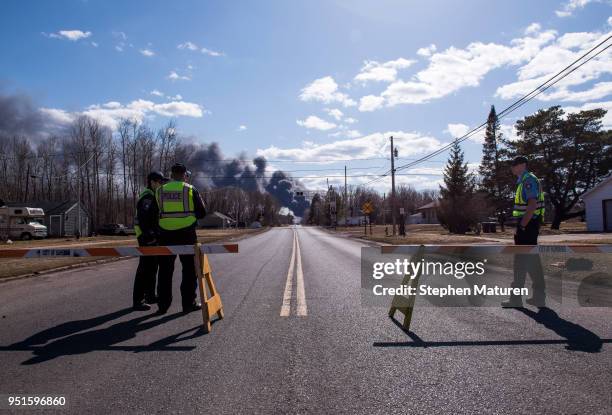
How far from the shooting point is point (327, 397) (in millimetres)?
3514

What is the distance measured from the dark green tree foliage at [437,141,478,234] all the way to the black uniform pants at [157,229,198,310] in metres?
38.9

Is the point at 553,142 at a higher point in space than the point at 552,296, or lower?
higher

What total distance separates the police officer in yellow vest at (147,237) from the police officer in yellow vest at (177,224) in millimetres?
478

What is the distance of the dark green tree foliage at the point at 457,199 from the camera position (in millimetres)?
42500

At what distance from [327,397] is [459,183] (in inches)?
1840

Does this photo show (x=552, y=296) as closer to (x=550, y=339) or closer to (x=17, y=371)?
(x=550, y=339)

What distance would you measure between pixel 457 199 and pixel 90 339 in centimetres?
4140

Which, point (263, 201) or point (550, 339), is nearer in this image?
point (550, 339)

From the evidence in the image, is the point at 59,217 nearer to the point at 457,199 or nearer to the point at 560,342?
the point at 457,199

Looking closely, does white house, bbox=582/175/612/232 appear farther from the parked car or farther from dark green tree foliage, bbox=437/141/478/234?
the parked car

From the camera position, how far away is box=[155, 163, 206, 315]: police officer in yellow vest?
6.62 meters

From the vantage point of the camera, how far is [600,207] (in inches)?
1465

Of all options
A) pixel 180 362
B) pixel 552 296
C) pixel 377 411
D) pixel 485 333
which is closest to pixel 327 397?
pixel 377 411

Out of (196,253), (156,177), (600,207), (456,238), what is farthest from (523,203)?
(600,207)
